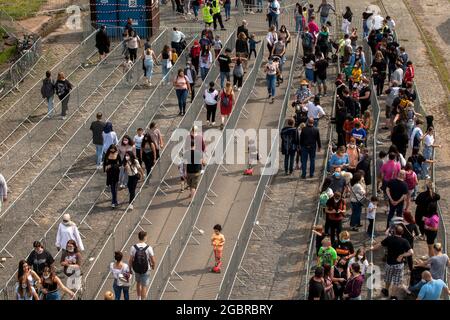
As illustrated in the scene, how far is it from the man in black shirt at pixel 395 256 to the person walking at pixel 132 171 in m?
7.07

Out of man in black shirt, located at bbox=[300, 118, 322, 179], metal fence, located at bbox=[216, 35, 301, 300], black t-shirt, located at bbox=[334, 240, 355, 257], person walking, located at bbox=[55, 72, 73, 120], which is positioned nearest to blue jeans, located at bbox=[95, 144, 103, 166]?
person walking, located at bbox=[55, 72, 73, 120]

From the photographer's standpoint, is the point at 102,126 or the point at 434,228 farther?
the point at 102,126

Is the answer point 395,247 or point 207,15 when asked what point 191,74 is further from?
point 395,247

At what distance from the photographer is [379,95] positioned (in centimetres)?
3775

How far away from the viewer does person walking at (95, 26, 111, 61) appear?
130 ft

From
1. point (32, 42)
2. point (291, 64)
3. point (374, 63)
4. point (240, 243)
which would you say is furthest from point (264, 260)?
point (32, 42)

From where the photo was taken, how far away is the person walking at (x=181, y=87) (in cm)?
3425

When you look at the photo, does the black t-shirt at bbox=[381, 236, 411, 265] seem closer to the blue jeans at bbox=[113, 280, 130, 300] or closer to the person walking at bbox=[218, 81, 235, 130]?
the blue jeans at bbox=[113, 280, 130, 300]

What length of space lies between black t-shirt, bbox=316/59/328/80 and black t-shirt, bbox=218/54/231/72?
269 cm

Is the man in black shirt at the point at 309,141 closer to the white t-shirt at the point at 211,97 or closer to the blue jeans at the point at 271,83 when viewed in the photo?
the white t-shirt at the point at 211,97

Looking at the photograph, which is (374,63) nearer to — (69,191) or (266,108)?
(266,108)

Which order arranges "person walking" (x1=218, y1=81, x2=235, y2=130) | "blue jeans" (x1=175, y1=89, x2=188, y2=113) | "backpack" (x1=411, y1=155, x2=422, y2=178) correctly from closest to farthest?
"backpack" (x1=411, y1=155, x2=422, y2=178) → "person walking" (x1=218, y1=81, x2=235, y2=130) → "blue jeans" (x1=175, y1=89, x2=188, y2=113)

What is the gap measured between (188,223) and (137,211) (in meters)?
1.44

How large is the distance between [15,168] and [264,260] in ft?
28.9
